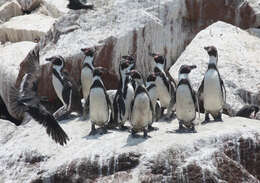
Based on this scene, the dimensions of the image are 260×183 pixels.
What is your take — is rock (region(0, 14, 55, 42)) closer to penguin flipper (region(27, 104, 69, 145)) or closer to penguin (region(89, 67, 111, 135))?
penguin (region(89, 67, 111, 135))

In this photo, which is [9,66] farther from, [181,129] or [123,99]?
[181,129]

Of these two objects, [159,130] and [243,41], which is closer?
[159,130]

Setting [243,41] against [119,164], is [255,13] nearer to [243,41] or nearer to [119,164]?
[243,41]

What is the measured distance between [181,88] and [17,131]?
3.34m

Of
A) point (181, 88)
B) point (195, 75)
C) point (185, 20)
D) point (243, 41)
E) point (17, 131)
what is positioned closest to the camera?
point (181, 88)

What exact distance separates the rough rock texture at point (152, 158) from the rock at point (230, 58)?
6.76 feet

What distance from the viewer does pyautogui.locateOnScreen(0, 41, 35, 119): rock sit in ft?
46.2

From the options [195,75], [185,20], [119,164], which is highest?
[185,20]

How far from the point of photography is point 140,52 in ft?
44.3

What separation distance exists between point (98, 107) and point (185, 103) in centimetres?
136

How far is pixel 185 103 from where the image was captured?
9.57 m

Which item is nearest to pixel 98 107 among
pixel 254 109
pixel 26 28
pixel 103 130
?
pixel 103 130

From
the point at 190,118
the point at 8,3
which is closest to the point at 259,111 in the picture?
the point at 190,118

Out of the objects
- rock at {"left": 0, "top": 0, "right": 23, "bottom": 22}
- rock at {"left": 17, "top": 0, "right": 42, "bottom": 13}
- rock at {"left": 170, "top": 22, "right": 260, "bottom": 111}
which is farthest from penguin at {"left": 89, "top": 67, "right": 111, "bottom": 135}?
rock at {"left": 17, "top": 0, "right": 42, "bottom": 13}
